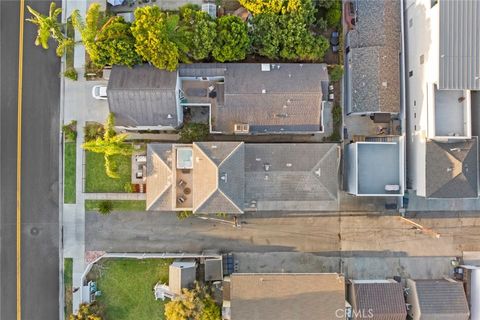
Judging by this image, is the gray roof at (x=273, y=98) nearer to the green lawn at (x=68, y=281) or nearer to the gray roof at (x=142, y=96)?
the gray roof at (x=142, y=96)

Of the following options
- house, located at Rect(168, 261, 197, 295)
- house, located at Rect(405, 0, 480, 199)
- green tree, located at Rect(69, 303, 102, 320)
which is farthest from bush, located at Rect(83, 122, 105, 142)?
house, located at Rect(405, 0, 480, 199)

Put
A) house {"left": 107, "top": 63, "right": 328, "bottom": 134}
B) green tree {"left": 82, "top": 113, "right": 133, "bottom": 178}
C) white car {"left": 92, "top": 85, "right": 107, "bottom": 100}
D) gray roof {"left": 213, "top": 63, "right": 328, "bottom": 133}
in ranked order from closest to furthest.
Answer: green tree {"left": 82, "top": 113, "right": 133, "bottom": 178} < house {"left": 107, "top": 63, "right": 328, "bottom": 134} < gray roof {"left": 213, "top": 63, "right": 328, "bottom": 133} < white car {"left": 92, "top": 85, "right": 107, "bottom": 100}

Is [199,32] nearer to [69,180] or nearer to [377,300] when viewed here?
[69,180]

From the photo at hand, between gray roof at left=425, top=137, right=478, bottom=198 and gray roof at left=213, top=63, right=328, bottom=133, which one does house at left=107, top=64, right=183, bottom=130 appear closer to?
gray roof at left=213, top=63, right=328, bottom=133

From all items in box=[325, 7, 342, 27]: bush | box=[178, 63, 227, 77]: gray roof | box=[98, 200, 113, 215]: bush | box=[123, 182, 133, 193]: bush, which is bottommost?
box=[98, 200, 113, 215]: bush

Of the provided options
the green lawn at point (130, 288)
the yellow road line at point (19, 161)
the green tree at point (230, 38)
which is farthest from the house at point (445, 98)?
the yellow road line at point (19, 161)

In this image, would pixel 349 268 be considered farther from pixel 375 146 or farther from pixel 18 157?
pixel 18 157
